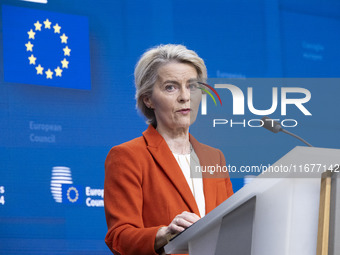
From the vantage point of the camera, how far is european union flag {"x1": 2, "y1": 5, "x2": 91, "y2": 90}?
10.6 feet

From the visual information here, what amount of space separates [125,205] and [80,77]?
6.09 ft

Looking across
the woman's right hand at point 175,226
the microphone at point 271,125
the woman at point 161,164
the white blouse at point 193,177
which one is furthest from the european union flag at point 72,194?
the microphone at point 271,125

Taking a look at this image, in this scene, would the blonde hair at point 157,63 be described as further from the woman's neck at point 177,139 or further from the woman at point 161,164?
the woman's neck at point 177,139

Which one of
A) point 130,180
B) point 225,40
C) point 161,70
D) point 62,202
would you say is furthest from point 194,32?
point 130,180

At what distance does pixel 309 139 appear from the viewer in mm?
1435

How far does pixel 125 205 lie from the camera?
1631mm

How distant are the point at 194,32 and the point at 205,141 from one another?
86.0 inches

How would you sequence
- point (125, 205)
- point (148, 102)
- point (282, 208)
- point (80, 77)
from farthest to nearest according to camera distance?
1. point (80, 77)
2. point (148, 102)
3. point (125, 205)
4. point (282, 208)

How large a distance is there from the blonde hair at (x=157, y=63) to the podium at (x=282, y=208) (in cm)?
83

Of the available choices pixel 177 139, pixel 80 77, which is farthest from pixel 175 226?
pixel 80 77

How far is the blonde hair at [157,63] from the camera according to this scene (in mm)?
1851

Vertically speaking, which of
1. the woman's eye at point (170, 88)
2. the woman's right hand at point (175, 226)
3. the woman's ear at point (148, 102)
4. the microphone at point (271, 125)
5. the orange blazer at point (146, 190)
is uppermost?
the woman's eye at point (170, 88)

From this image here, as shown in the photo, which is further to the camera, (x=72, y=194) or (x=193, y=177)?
(x=72, y=194)

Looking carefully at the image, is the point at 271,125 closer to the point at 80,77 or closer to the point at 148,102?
the point at 148,102
